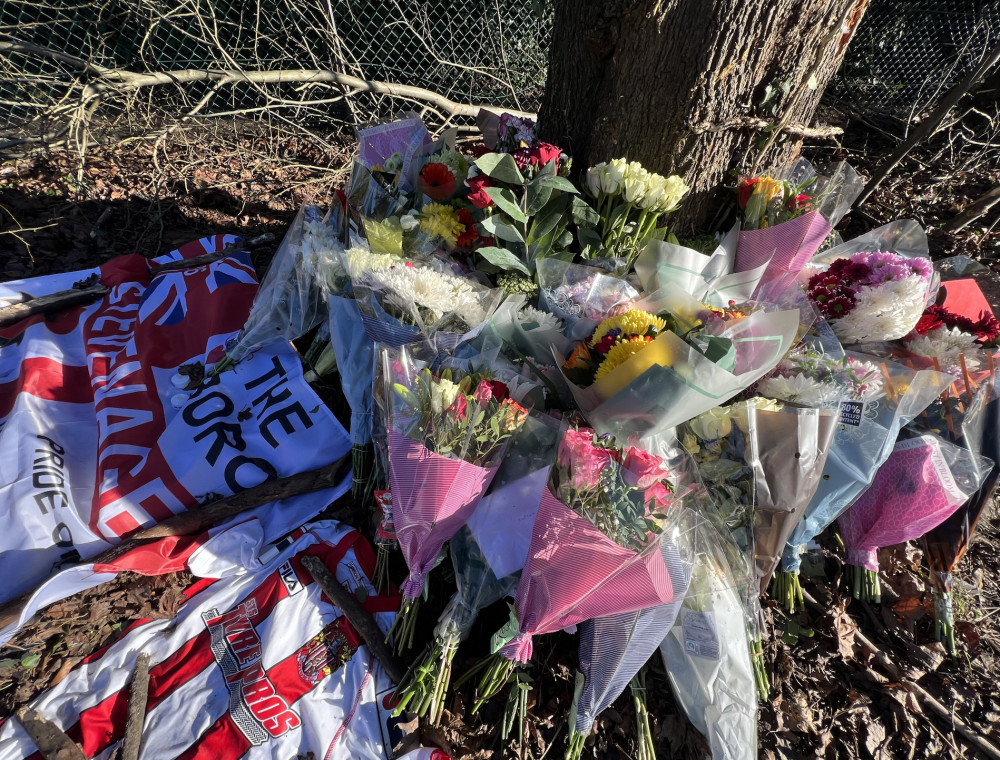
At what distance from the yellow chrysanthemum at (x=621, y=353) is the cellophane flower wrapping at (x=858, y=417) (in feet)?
2.01

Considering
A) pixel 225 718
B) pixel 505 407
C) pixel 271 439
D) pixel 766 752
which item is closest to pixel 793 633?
Answer: pixel 766 752

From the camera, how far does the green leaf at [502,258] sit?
2016mm

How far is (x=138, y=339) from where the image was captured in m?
2.54

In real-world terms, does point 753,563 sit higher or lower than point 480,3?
lower

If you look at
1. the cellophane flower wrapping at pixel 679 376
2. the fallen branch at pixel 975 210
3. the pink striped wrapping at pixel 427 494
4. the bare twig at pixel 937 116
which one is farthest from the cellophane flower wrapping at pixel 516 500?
the fallen branch at pixel 975 210

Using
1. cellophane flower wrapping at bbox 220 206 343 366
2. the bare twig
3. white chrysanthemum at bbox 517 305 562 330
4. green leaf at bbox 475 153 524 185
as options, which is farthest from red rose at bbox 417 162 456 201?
the bare twig

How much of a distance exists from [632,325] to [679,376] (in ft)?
0.83

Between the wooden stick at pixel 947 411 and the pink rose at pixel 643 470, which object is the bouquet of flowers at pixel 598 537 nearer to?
the pink rose at pixel 643 470

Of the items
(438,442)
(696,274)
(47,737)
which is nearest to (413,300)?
(438,442)

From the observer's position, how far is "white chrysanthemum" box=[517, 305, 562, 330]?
6.08 feet

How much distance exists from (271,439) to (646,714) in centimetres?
175

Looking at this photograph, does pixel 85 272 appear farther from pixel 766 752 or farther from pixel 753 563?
pixel 766 752

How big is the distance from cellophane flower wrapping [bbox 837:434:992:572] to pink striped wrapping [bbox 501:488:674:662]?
1033 mm

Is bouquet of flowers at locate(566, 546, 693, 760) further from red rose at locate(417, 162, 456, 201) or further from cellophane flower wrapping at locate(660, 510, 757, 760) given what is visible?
red rose at locate(417, 162, 456, 201)
